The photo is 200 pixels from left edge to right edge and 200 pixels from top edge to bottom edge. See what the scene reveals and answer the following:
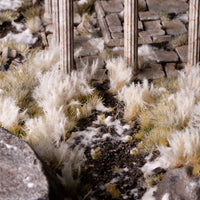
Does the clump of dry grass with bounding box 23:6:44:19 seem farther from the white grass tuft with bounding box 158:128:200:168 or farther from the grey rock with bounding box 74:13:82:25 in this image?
the white grass tuft with bounding box 158:128:200:168

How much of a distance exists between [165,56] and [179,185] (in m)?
2.78

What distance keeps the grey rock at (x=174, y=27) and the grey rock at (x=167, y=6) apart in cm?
29

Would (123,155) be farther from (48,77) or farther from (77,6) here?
(77,6)

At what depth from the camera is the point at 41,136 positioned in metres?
5.21

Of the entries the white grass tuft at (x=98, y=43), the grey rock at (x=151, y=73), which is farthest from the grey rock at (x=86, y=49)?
the grey rock at (x=151, y=73)

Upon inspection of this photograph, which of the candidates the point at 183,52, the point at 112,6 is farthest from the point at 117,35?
the point at 183,52

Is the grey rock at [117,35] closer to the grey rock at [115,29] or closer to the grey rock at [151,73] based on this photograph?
the grey rock at [115,29]

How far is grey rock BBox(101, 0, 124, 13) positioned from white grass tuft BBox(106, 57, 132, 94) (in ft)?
5.65

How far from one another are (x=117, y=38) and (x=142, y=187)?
301 centimetres

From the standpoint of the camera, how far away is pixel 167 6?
26.1 feet

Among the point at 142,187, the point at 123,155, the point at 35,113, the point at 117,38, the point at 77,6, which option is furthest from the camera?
the point at 77,6

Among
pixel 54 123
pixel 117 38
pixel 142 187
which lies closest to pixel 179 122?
pixel 142 187

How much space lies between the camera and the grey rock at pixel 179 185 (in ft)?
14.3

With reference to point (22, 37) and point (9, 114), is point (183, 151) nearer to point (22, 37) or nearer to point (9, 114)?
point (9, 114)
